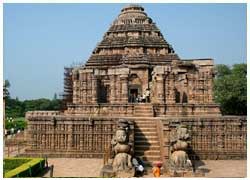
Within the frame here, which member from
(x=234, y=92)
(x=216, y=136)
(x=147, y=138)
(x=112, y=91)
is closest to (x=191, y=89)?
(x=112, y=91)

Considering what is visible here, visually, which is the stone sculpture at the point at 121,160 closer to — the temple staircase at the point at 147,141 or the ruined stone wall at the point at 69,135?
the temple staircase at the point at 147,141

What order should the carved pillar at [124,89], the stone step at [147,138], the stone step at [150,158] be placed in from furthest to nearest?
the carved pillar at [124,89], the stone step at [147,138], the stone step at [150,158]

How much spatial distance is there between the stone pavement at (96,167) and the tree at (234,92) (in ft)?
47.0

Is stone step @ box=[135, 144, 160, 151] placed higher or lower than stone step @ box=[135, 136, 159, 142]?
lower

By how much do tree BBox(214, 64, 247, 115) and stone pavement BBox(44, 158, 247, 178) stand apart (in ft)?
47.0

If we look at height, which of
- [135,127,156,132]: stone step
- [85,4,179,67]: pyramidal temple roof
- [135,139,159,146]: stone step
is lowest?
[135,139,159,146]: stone step

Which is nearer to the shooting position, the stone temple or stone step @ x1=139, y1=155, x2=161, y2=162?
stone step @ x1=139, y1=155, x2=161, y2=162

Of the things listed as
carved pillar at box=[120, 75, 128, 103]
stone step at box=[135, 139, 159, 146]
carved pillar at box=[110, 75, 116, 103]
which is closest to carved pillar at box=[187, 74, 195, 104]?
carved pillar at box=[120, 75, 128, 103]

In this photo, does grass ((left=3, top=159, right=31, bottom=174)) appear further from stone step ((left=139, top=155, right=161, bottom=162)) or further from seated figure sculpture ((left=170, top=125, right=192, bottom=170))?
seated figure sculpture ((left=170, top=125, right=192, bottom=170))

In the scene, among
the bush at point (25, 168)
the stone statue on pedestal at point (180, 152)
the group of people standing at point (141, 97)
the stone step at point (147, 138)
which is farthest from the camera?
the group of people standing at point (141, 97)

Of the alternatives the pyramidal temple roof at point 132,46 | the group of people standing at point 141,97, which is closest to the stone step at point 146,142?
the group of people standing at point 141,97

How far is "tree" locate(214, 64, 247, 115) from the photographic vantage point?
2636 centimetres

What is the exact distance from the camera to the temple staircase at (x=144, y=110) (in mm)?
16266

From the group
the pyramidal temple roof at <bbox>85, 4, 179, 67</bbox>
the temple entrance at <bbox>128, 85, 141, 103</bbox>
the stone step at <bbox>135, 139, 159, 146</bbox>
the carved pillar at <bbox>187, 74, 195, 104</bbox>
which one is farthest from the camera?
the pyramidal temple roof at <bbox>85, 4, 179, 67</bbox>
